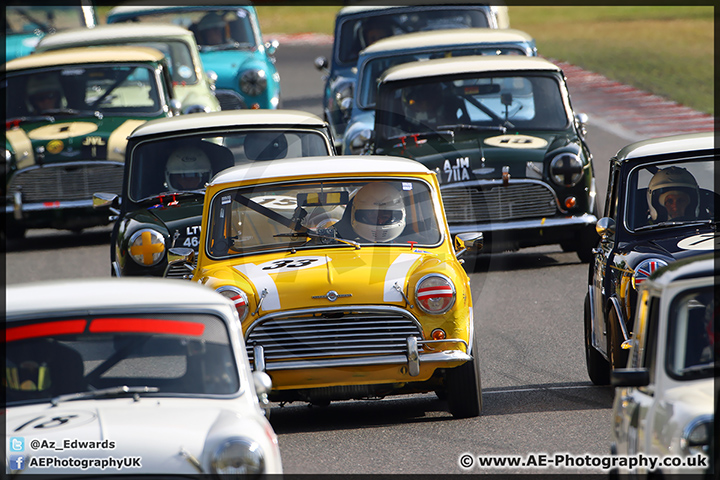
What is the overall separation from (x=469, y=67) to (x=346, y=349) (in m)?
6.37

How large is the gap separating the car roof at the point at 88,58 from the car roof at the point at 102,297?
967cm

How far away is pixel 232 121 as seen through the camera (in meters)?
11.2

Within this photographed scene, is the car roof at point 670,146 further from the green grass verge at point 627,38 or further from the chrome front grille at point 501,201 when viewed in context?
the green grass verge at point 627,38

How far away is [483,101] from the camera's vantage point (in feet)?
44.6

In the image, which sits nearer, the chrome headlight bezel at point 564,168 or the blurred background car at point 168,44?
the chrome headlight bezel at point 564,168

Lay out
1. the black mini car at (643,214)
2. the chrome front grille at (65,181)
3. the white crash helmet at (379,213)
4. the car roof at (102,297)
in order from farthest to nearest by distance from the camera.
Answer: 1. the chrome front grille at (65,181)
2. the white crash helmet at (379,213)
3. the black mini car at (643,214)
4. the car roof at (102,297)

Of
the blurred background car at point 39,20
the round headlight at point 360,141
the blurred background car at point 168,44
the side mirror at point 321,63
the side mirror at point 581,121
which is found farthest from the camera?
the blurred background car at point 39,20

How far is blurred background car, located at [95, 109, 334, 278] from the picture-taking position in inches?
431

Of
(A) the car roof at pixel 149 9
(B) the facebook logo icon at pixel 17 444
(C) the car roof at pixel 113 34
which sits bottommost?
(B) the facebook logo icon at pixel 17 444

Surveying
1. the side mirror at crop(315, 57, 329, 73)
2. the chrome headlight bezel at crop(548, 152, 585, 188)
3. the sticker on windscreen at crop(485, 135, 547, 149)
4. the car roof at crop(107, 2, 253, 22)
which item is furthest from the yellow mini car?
the car roof at crop(107, 2, 253, 22)

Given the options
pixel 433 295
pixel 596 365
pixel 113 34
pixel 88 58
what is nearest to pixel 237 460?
pixel 433 295

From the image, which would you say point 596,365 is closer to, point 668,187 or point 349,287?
point 668,187

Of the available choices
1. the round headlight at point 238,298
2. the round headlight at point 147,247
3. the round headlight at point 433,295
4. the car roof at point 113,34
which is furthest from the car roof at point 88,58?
the round headlight at point 433,295

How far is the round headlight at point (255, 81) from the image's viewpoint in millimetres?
19688
